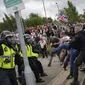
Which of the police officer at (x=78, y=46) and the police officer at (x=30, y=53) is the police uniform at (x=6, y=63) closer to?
the police officer at (x=78, y=46)

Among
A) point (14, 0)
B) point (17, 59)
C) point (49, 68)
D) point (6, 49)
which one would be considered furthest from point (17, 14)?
point (49, 68)

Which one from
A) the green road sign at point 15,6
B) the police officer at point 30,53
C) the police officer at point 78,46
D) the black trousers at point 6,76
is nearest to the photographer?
the green road sign at point 15,6

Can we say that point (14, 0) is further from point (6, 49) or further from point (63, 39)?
point (63, 39)

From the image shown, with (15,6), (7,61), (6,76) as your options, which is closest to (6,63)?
(7,61)

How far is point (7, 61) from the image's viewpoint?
6.61 m

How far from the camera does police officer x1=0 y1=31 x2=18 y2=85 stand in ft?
21.5

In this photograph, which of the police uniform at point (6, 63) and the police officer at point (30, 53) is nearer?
the police uniform at point (6, 63)

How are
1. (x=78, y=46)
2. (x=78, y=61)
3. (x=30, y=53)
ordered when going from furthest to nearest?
(x=30, y=53), (x=78, y=46), (x=78, y=61)

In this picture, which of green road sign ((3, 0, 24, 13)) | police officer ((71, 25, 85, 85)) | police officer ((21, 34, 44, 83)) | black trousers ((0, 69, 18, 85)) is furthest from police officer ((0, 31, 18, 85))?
police officer ((21, 34, 44, 83))

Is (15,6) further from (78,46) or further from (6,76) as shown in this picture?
(78,46)

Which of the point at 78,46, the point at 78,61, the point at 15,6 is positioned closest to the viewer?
the point at 15,6

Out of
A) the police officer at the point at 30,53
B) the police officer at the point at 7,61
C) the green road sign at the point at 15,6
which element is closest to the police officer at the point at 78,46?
the police officer at the point at 30,53

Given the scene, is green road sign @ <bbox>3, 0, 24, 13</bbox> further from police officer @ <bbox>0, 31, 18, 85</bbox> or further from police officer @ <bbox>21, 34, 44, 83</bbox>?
police officer @ <bbox>21, 34, 44, 83</bbox>

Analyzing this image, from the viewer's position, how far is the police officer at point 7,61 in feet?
21.5
